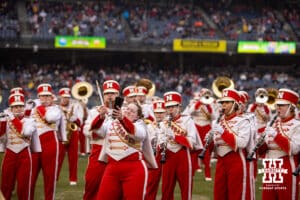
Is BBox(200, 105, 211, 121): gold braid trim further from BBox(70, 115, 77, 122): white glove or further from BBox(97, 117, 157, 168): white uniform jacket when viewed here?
BBox(97, 117, 157, 168): white uniform jacket

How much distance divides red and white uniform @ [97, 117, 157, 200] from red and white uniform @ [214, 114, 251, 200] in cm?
140

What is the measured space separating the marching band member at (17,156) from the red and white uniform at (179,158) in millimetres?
1911

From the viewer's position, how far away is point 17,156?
1012 cm

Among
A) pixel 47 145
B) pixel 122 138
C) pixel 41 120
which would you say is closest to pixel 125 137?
pixel 122 138

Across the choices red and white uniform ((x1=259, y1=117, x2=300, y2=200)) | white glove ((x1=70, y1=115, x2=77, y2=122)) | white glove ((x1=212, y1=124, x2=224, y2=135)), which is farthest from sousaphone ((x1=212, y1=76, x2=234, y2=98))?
red and white uniform ((x1=259, y1=117, x2=300, y2=200))

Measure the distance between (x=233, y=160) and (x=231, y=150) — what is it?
0.13 metres

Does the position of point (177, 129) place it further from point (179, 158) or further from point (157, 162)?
point (157, 162)

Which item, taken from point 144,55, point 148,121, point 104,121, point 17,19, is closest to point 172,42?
point 144,55

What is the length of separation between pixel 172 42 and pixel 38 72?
6952 mm

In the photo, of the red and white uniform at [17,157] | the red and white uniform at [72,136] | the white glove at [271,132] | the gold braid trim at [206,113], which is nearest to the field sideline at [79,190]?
the red and white uniform at [72,136]

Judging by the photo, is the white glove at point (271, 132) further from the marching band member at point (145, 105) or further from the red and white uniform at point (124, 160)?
the marching band member at point (145, 105)

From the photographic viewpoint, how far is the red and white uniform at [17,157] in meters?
10.1

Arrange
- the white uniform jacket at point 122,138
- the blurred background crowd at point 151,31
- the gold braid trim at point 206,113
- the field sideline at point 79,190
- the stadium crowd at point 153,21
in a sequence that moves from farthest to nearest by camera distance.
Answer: the stadium crowd at point 153,21, the blurred background crowd at point 151,31, the gold braid trim at point 206,113, the field sideline at point 79,190, the white uniform jacket at point 122,138

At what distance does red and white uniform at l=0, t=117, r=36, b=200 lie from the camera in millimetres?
10055
